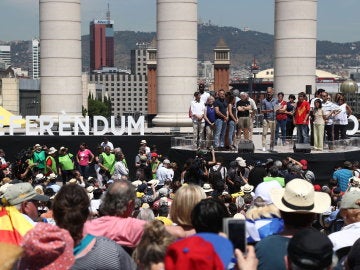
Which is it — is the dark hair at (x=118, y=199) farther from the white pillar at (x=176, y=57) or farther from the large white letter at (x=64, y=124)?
the white pillar at (x=176, y=57)

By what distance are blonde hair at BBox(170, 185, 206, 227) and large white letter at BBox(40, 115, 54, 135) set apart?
27080mm

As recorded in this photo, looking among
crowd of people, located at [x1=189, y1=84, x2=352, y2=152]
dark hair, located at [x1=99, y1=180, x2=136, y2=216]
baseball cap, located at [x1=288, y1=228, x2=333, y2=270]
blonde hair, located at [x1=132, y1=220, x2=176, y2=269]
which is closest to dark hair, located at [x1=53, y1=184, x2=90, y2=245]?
blonde hair, located at [x1=132, y1=220, x2=176, y2=269]

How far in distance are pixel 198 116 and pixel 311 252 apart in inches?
851

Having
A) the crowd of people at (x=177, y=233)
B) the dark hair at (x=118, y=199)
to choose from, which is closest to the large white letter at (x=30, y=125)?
the crowd of people at (x=177, y=233)

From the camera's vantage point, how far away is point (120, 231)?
768cm

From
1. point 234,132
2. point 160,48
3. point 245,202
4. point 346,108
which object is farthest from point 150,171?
point 245,202

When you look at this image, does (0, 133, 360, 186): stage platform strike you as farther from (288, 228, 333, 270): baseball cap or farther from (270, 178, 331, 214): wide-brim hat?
(288, 228, 333, 270): baseball cap

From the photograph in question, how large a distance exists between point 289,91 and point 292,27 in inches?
102

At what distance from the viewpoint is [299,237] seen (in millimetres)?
5750

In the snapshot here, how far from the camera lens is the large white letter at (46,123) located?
3397cm

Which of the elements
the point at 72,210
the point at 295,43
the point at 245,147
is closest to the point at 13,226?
the point at 72,210

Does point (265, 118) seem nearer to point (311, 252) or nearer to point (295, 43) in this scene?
point (295, 43)

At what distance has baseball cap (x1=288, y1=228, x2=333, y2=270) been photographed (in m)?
5.60

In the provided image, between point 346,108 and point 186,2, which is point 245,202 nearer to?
point 346,108
